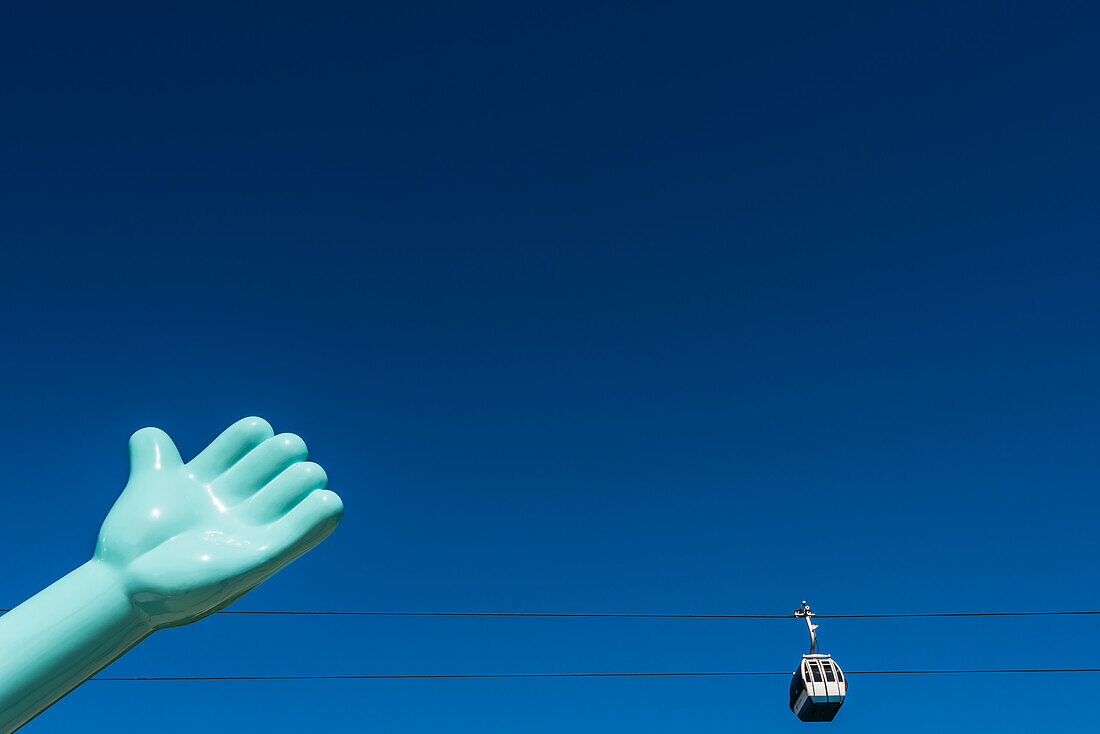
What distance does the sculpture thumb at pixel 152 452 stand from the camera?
14.7ft

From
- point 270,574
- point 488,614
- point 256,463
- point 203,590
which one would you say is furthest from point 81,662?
point 488,614

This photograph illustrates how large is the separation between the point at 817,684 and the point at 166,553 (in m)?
7.36

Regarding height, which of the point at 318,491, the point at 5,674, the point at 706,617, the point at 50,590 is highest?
the point at 706,617

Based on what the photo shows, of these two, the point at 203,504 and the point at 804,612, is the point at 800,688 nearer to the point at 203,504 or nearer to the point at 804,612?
the point at 804,612

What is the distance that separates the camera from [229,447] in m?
4.70

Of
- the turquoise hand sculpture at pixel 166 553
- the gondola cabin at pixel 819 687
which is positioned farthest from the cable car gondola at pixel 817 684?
the turquoise hand sculpture at pixel 166 553

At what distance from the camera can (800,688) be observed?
Answer: 9.79 metres

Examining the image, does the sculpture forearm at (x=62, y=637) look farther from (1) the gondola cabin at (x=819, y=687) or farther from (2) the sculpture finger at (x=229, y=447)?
(1) the gondola cabin at (x=819, y=687)

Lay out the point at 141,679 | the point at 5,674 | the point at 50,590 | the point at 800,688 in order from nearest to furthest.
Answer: the point at 5,674
the point at 50,590
the point at 800,688
the point at 141,679

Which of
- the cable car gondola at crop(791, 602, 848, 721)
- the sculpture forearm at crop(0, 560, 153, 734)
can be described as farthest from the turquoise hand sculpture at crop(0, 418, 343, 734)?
the cable car gondola at crop(791, 602, 848, 721)

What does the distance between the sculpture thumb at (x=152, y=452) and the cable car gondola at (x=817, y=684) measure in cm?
722

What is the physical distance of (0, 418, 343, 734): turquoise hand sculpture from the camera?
3.98m

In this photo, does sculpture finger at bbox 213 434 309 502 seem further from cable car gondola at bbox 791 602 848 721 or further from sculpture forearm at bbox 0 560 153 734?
cable car gondola at bbox 791 602 848 721

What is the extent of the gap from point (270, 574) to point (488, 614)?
18.9 ft
